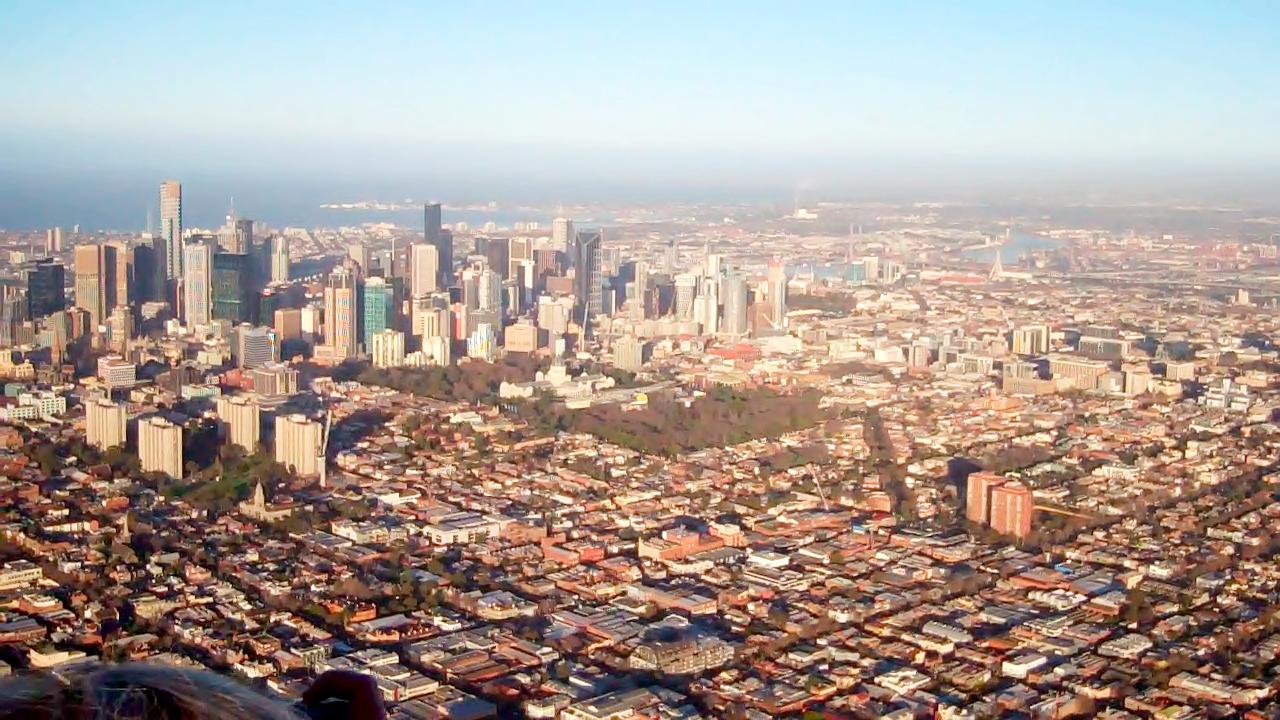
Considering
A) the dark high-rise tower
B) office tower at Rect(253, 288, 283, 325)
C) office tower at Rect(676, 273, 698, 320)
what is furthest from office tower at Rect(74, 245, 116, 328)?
office tower at Rect(676, 273, 698, 320)

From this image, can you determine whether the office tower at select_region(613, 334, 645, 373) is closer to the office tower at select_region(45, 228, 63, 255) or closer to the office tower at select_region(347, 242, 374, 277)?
the office tower at select_region(347, 242, 374, 277)

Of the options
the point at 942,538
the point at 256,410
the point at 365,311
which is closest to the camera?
the point at 942,538

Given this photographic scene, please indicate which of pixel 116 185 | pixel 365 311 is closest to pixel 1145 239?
pixel 365 311

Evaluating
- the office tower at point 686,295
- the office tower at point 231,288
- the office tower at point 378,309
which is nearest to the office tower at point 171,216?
the office tower at point 231,288

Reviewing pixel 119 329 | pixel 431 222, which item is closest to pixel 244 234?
pixel 431 222

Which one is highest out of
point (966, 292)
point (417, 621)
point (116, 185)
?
point (116, 185)

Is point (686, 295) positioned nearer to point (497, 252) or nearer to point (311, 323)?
point (497, 252)

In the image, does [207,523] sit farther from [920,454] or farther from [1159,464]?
[1159,464]
